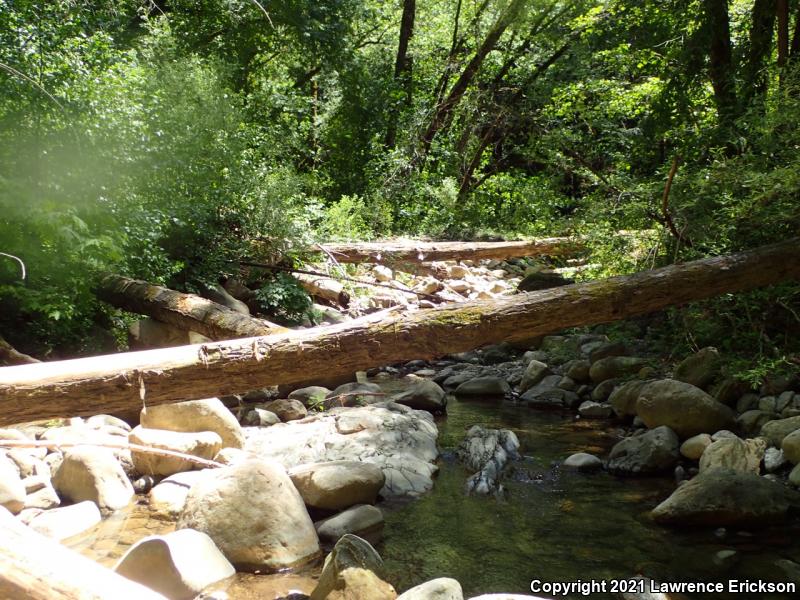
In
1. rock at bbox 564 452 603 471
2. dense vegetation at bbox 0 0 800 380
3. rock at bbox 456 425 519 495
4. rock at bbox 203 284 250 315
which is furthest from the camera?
rock at bbox 203 284 250 315

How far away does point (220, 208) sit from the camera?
1013cm

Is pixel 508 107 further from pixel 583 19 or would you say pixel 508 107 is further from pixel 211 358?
pixel 211 358

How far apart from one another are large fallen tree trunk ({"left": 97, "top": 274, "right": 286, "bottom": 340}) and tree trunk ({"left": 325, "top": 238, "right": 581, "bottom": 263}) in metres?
3.22

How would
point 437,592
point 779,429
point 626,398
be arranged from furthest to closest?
point 626,398 → point 779,429 → point 437,592

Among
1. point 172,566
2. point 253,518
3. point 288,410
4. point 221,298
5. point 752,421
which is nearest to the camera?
A: point 172,566

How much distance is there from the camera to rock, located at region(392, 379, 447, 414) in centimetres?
771

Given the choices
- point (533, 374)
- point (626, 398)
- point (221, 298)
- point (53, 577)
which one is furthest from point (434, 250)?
point (53, 577)

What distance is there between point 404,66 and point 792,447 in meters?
15.0

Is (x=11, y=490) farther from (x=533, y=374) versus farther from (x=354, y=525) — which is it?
(x=533, y=374)

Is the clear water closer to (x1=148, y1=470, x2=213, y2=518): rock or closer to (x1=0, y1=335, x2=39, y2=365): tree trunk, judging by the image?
(x1=148, y1=470, x2=213, y2=518): rock

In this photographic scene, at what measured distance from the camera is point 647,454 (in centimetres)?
579

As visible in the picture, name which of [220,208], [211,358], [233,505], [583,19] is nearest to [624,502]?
[233,505]

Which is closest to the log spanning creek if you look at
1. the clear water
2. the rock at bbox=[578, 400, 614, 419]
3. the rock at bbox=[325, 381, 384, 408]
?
the clear water

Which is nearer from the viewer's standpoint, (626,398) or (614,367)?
(626,398)
